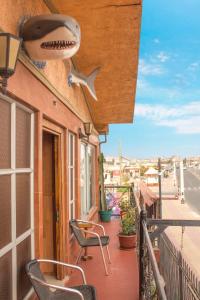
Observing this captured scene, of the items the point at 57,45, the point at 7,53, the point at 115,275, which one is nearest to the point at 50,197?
the point at 115,275

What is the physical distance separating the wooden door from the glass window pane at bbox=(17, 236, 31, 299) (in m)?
1.54

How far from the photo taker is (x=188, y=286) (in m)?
3.81

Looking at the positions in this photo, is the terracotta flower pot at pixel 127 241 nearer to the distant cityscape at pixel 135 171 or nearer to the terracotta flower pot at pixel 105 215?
the terracotta flower pot at pixel 105 215

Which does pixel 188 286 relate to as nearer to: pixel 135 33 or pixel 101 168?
pixel 135 33

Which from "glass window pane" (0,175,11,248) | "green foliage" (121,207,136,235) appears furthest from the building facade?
"green foliage" (121,207,136,235)

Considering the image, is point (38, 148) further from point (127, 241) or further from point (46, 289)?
point (127, 241)

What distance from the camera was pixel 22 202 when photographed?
2988 mm

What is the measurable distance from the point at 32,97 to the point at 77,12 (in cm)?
145

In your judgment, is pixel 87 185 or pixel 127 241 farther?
pixel 87 185

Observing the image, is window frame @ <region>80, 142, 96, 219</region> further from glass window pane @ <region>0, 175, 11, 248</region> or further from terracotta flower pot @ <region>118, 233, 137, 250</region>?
glass window pane @ <region>0, 175, 11, 248</region>

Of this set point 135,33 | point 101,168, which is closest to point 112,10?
point 135,33

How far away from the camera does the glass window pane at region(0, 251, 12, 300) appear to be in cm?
247

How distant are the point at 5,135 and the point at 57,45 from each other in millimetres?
806

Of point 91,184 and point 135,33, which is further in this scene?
point 91,184
